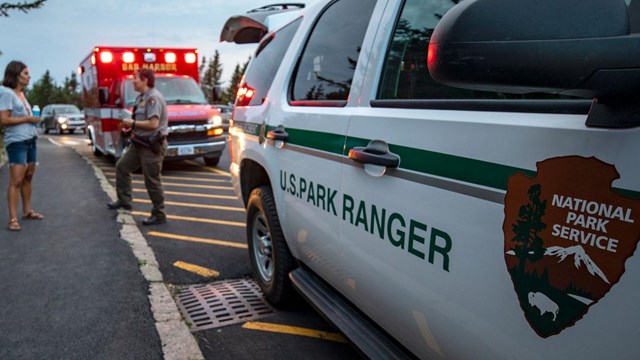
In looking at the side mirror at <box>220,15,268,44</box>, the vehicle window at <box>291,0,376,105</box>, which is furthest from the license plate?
the vehicle window at <box>291,0,376,105</box>

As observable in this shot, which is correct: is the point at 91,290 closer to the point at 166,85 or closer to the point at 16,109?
the point at 16,109

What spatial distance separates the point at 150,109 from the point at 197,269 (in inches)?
87.0

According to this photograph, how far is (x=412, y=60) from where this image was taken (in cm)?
203

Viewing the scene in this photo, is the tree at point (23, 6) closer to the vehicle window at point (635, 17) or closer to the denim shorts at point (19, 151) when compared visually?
the denim shorts at point (19, 151)

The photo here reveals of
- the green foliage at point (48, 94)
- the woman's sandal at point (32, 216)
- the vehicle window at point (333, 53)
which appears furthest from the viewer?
the green foliage at point (48, 94)

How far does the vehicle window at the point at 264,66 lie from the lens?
339 cm

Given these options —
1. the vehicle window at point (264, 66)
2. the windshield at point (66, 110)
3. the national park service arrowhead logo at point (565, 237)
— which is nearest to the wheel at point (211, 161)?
the vehicle window at point (264, 66)

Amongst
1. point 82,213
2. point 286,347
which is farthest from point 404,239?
point 82,213

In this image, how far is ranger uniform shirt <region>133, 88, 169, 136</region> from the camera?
216 inches

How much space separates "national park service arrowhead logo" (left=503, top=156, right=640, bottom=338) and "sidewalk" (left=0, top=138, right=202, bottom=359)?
2.14 metres

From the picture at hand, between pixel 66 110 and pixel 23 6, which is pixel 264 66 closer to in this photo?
pixel 23 6

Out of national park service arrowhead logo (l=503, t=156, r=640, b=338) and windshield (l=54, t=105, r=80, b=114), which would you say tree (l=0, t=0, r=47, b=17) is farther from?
windshield (l=54, t=105, r=80, b=114)

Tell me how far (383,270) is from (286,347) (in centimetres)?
136

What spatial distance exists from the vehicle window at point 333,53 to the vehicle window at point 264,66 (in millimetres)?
403
